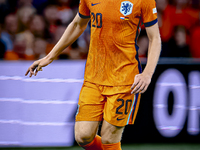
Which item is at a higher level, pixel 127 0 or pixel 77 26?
pixel 127 0

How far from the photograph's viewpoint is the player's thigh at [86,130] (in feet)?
8.34

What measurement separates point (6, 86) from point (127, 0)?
229 centimetres

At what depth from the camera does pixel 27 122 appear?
13.3 feet

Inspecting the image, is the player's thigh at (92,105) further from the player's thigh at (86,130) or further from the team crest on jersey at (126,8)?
the team crest on jersey at (126,8)

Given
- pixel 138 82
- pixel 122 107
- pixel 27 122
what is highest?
pixel 138 82

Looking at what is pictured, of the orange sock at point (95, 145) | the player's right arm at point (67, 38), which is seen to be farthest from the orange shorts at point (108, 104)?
the player's right arm at point (67, 38)

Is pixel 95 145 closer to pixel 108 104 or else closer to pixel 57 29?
pixel 108 104

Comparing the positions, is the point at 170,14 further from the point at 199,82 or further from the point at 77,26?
the point at 77,26

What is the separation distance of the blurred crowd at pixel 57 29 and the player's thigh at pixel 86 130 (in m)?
2.43

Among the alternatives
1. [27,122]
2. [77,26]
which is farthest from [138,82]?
[27,122]

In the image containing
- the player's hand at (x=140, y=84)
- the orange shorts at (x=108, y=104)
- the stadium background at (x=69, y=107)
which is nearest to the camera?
the player's hand at (x=140, y=84)

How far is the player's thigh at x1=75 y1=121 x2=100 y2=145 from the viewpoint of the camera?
254 cm

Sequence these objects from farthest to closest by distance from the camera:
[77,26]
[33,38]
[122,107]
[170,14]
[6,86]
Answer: [170,14] → [33,38] → [6,86] → [77,26] → [122,107]

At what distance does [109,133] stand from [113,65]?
565 millimetres
